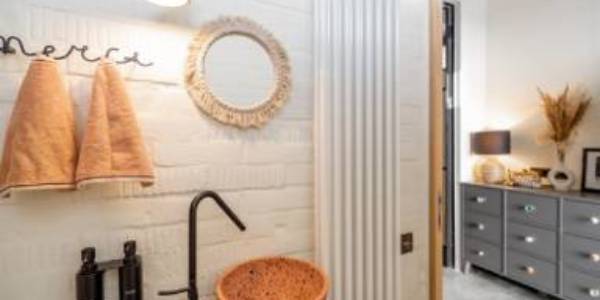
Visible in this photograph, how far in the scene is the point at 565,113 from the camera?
2.81m

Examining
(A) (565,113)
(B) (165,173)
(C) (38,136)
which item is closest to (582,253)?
(A) (565,113)

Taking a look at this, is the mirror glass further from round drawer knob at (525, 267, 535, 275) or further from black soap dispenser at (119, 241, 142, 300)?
round drawer knob at (525, 267, 535, 275)

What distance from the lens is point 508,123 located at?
11.0ft

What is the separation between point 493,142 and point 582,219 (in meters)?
0.92

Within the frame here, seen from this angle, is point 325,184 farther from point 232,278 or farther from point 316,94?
point 232,278

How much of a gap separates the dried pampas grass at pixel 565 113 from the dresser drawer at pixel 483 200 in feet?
1.80

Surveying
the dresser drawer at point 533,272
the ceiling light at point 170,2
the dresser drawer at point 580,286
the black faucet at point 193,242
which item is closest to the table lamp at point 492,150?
the dresser drawer at point 533,272

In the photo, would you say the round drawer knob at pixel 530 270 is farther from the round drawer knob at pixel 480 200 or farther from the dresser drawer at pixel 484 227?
the round drawer knob at pixel 480 200

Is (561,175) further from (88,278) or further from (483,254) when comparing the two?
(88,278)

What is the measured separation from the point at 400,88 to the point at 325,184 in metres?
0.50

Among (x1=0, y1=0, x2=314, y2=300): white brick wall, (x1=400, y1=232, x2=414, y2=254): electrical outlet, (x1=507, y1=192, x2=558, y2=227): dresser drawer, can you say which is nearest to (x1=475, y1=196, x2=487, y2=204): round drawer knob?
(x1=507, y1=192, x2=558, y2=227): dresser drawer

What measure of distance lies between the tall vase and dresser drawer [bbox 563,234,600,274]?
1.42 ft

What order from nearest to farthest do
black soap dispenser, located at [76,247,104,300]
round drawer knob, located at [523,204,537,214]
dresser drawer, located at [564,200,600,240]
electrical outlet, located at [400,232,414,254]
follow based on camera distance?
black soap dispenser, located at [76,247,104,300]
electrical outlet, located at [400,232,414,254]
dresser drawer, located at [564,200,600,240]
round drawer knob, located at [523,204,537,214]

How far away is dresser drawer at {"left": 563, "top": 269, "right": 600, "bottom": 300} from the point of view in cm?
237
